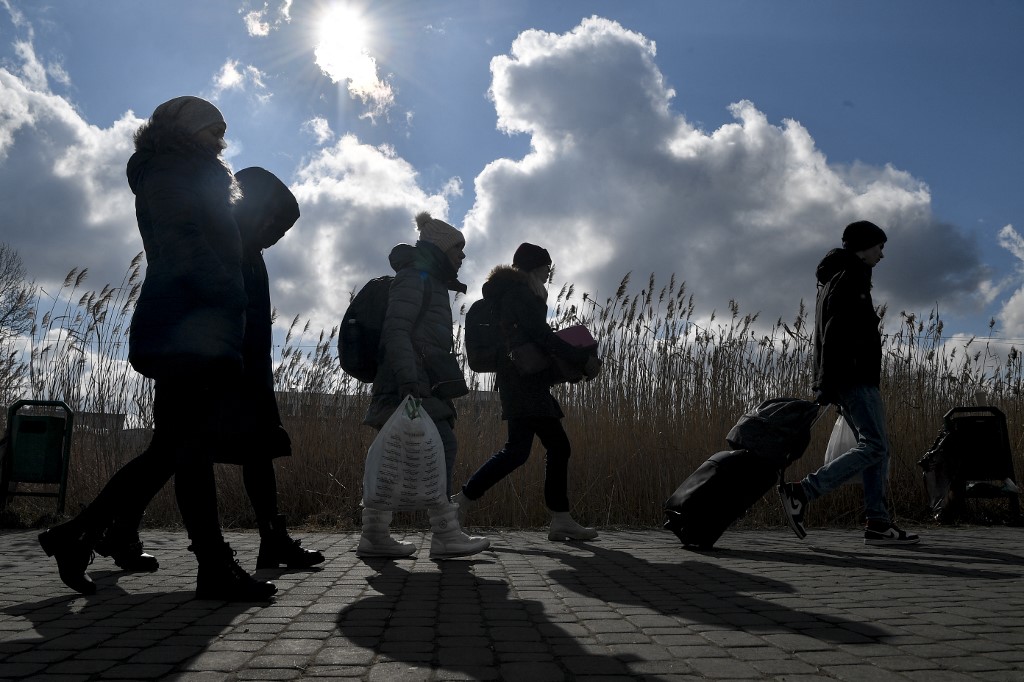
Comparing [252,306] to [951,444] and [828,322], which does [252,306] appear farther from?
[951,444]

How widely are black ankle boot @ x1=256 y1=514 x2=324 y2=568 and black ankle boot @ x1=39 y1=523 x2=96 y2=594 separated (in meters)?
0.94

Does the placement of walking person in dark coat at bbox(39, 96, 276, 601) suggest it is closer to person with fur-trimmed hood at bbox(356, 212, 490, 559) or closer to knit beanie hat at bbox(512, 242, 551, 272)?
person with fur-trimmed hood at bbox(356, 212, 490, 559)

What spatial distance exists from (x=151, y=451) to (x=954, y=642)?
10.1 feet

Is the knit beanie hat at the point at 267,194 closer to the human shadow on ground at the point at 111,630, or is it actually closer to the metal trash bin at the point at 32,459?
the human shadow on ground at the point at 111,630

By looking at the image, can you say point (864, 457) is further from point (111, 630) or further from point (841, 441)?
point (111, 630)

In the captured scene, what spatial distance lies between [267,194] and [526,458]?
2.66m

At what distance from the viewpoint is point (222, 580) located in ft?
12.1

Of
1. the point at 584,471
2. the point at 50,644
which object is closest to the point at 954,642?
the point at 50,644

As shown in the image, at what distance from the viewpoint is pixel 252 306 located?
439 centimetres

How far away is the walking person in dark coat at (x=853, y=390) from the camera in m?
6.01

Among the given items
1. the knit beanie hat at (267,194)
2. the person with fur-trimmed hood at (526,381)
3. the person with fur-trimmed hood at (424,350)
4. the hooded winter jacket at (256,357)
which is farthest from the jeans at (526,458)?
the knit beanie hat at (267,194)

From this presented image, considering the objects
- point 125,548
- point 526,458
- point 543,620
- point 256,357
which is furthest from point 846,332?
point 125,548

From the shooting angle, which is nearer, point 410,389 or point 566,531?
point 410,389

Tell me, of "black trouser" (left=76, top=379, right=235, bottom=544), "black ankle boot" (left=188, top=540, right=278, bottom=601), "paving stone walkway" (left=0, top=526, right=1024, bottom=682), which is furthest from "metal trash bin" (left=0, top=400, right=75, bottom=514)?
"black ankle boot" (left=188, top=540, right=278, bottom=601)
